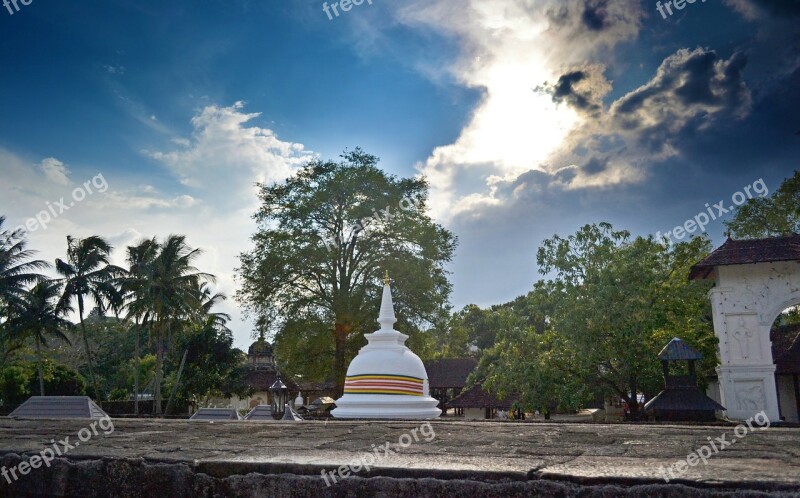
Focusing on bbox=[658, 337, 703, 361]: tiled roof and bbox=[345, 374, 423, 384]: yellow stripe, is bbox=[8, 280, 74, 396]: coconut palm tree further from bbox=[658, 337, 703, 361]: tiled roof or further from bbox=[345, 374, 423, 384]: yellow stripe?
bbox=[658, 337, 703, 361]: tiled roof

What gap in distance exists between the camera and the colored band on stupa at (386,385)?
1414cm

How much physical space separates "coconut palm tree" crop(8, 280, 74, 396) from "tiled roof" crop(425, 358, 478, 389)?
2309 cm

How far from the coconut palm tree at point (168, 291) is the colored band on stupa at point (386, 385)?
21.7 metres

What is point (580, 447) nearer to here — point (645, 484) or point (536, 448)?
point (536, 448)

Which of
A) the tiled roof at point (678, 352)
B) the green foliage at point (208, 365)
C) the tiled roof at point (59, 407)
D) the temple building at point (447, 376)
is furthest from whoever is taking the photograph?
the temple building at point (447, 376)

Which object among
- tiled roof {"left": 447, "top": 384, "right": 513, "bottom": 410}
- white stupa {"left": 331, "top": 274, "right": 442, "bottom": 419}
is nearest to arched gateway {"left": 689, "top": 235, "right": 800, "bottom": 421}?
white stupa {"left": 331, "top": 274, "right": 442, "bottom": 419}

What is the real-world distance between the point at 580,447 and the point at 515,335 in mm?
19935

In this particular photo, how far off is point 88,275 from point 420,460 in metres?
36.5

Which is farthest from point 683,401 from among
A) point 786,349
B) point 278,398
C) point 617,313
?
point 786,349

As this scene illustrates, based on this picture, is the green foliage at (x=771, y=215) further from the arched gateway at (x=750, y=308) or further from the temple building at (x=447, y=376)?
the temple building at (x=447, y=376)

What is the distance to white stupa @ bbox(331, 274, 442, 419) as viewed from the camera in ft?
45.1

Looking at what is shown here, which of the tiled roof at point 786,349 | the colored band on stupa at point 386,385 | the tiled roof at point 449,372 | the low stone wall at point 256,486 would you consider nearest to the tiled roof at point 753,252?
the tiled roof at point 786,349

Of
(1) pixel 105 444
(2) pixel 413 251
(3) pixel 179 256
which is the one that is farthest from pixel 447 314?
(1) pixel 105 444

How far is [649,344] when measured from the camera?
765 inches
